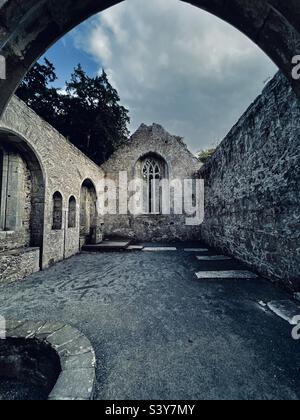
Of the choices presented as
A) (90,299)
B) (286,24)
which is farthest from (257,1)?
(90,299)

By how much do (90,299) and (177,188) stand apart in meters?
8.81

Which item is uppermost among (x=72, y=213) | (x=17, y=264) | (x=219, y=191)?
(x=219, y=191)

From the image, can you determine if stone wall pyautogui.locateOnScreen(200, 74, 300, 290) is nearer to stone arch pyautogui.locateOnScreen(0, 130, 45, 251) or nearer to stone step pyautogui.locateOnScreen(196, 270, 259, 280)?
stone step pyautogui.locateOnScreen(196, 270, 259, 280)

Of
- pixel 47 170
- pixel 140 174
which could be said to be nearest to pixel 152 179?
pixel 140 174

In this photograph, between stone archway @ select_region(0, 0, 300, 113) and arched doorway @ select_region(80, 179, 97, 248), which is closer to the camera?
stone archway @ select_region(0, 0, 300, 113)

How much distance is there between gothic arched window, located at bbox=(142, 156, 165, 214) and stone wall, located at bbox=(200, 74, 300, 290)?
554 centimetres

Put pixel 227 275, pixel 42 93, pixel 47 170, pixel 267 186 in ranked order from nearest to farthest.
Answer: pixel 267 186 < pixel 227 275 < pixel 47 170 < pixel 42 93

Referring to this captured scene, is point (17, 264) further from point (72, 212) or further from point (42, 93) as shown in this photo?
point (42, 93)

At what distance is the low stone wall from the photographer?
13.5 ft

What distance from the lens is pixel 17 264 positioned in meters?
4.38

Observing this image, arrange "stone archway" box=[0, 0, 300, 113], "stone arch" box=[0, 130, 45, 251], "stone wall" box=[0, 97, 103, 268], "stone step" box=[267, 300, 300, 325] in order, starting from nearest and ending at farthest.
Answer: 1. "stone archway" box=[0, 0, 300, 113]
2. "stone step" box=[267, 300, 300, 325]
3. "stone wall" box=[0, 97, 103, 268]
4. "stone arch" box=[0, 130, 45, 251]

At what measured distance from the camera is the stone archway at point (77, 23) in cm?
137

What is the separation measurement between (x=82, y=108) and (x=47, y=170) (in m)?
8.47

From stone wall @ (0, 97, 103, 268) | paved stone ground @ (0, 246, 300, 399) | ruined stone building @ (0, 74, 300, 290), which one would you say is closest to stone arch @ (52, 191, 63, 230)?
ruined stone building @ (0, 74, 300, 290)
